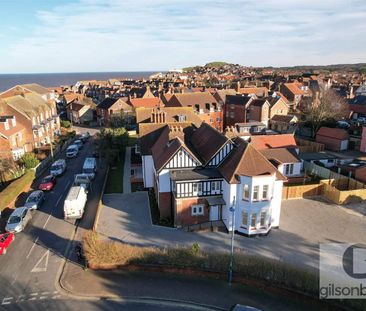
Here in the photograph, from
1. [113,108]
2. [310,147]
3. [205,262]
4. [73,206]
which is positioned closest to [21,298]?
[73,206]

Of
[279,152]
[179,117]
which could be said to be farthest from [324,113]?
[179,117]

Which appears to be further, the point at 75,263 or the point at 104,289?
the point at 75,263

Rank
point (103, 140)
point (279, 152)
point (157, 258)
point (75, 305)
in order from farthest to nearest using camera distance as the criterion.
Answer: point (103, 140) → point (279, 152) → point (157, 258) → point (75, 305)

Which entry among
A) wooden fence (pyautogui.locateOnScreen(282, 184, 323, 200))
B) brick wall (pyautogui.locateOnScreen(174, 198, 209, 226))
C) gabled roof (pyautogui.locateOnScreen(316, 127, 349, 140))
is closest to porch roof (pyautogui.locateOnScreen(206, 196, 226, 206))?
brick wall (pyautogui.locateOnScreen(174, 198, 209, 226))

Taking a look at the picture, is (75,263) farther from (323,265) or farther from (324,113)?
(324,113)

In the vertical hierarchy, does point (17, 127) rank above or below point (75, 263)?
above

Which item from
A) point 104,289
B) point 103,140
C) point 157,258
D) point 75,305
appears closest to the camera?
point 75,305

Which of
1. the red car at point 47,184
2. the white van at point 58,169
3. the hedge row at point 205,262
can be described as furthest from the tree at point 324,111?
the red car at point 47,184

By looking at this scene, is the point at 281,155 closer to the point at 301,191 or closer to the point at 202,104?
the point at 301,191

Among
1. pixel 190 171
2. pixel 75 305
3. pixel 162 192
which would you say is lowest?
pixel 75 305
